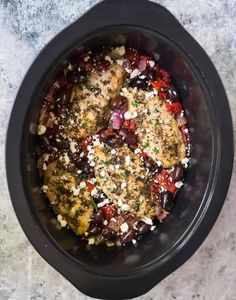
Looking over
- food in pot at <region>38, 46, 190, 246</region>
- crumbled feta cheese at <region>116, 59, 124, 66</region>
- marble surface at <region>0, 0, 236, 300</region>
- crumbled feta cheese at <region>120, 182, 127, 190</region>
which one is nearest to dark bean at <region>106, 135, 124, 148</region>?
food in pot at <region>38, 46, 190, 246</region>

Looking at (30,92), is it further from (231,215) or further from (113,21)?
(231,215)

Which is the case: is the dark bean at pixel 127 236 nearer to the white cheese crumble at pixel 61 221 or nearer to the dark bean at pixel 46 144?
the white cheese crumble at pixel 61 221

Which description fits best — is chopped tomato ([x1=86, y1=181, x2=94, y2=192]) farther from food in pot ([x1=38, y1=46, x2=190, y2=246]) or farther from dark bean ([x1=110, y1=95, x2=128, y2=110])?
dark bean ([x1=110, y1=95, x2=128, y2=110])

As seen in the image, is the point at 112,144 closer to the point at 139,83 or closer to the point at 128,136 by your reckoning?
the point at 128,136

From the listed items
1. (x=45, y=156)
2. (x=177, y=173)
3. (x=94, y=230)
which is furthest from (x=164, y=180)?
(x=45, y=156)

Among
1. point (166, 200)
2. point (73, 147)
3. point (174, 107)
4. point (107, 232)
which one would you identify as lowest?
point (107, 232)

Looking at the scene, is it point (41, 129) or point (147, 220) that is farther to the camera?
point (147, 220)

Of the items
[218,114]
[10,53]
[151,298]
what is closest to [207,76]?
[218,114]
